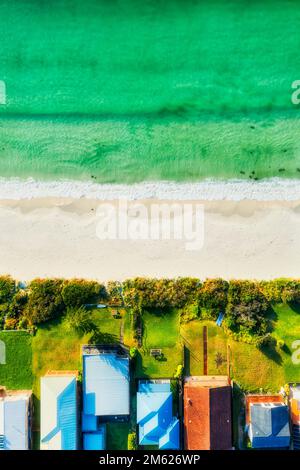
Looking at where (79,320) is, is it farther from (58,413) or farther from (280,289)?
(280,289)

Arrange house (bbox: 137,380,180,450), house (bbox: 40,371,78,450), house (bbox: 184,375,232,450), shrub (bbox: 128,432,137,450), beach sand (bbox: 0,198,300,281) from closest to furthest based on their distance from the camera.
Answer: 1. house (bbox: 184,375,232,450)
2. house (bbox: 40,371,78,450)
3. house (bbox: 137,380,180,450)
4. shrub (bbox: 128,432,137,450)
5. beach sand (bbox: 0,198,300,281)

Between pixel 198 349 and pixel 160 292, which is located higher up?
pixel 160 292

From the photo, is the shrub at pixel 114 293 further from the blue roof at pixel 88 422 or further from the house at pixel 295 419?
the house at pixel 295 419

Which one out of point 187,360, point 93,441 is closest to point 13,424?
point 93,441

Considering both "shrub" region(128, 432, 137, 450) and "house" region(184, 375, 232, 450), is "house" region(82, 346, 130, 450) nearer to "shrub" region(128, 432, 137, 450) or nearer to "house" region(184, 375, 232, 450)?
"shrub" region(128, 432, 137, 450)

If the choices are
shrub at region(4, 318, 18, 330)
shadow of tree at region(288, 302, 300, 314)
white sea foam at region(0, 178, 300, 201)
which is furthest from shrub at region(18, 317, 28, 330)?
A: shadow of tree at region(288, 302, 300, 314)
